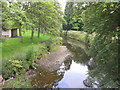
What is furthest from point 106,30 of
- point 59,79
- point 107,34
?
point 59,79

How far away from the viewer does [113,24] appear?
4.54ft

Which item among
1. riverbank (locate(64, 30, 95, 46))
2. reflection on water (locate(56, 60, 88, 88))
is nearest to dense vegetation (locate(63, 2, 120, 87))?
riverbank (locate(64, 30, 95, 46))

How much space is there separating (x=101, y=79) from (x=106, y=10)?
1.06 metres

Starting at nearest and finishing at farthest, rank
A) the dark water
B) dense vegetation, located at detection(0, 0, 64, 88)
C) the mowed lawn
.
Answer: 1. dense vegetation, located at detection(0, 0, 64, 88)
2. the dark water
3. the mowed lawn

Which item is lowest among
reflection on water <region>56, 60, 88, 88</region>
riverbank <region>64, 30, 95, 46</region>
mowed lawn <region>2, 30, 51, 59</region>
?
reflection on water <region>56, 60, 88, 88</region>

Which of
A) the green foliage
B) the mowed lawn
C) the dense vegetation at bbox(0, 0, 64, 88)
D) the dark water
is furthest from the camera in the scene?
the mowed lawn

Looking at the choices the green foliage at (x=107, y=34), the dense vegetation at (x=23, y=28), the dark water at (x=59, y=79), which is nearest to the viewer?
the green foliage at (x=107, y=34)

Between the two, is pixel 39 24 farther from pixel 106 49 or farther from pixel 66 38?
pixel 66 38

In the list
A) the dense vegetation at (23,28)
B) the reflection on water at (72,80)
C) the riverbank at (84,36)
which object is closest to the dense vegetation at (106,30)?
the riverbank at (84,36)

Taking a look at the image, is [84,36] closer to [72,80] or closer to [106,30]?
[72,80]

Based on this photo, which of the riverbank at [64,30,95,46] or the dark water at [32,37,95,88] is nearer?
the riverbank at [64,30,95,46]

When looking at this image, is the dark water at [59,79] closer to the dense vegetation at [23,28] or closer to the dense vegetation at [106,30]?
the dense vegetation at [23,28]

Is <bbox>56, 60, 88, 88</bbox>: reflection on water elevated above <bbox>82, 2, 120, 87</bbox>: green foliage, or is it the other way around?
<bbox>82, 2, 120, 87</bbox>: green foliage

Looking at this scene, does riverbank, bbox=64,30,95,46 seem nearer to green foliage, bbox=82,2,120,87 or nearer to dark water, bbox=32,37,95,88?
green foliage, bbox=82,2,120,87
